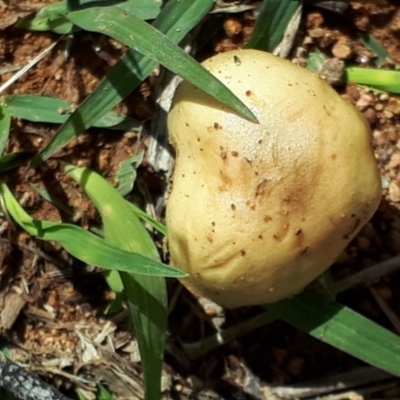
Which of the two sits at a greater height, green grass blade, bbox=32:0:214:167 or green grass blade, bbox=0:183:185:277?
green grass blade, bbox=32:0:214:167

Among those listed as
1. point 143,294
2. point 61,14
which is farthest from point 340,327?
point 61,14

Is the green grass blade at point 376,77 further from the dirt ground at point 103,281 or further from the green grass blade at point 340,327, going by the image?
the green grass blade at point 340,327

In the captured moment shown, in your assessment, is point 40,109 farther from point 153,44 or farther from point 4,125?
point 153,44

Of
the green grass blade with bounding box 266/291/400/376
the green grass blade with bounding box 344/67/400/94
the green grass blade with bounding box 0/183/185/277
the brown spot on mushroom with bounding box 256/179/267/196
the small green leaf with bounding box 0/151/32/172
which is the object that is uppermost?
the small green leaf with bounding box 0/151/32/172

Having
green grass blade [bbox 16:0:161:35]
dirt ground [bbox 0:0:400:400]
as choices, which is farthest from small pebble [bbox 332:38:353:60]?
green grass blade [bbox 16:0:161:35]

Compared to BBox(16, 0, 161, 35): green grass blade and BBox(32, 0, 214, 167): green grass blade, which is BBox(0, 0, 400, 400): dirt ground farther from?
BBox(32, 0, 214, 167): green grass blade

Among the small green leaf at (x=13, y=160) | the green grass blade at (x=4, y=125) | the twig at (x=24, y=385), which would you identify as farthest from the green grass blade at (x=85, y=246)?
the twig at (x=24, y=385)
